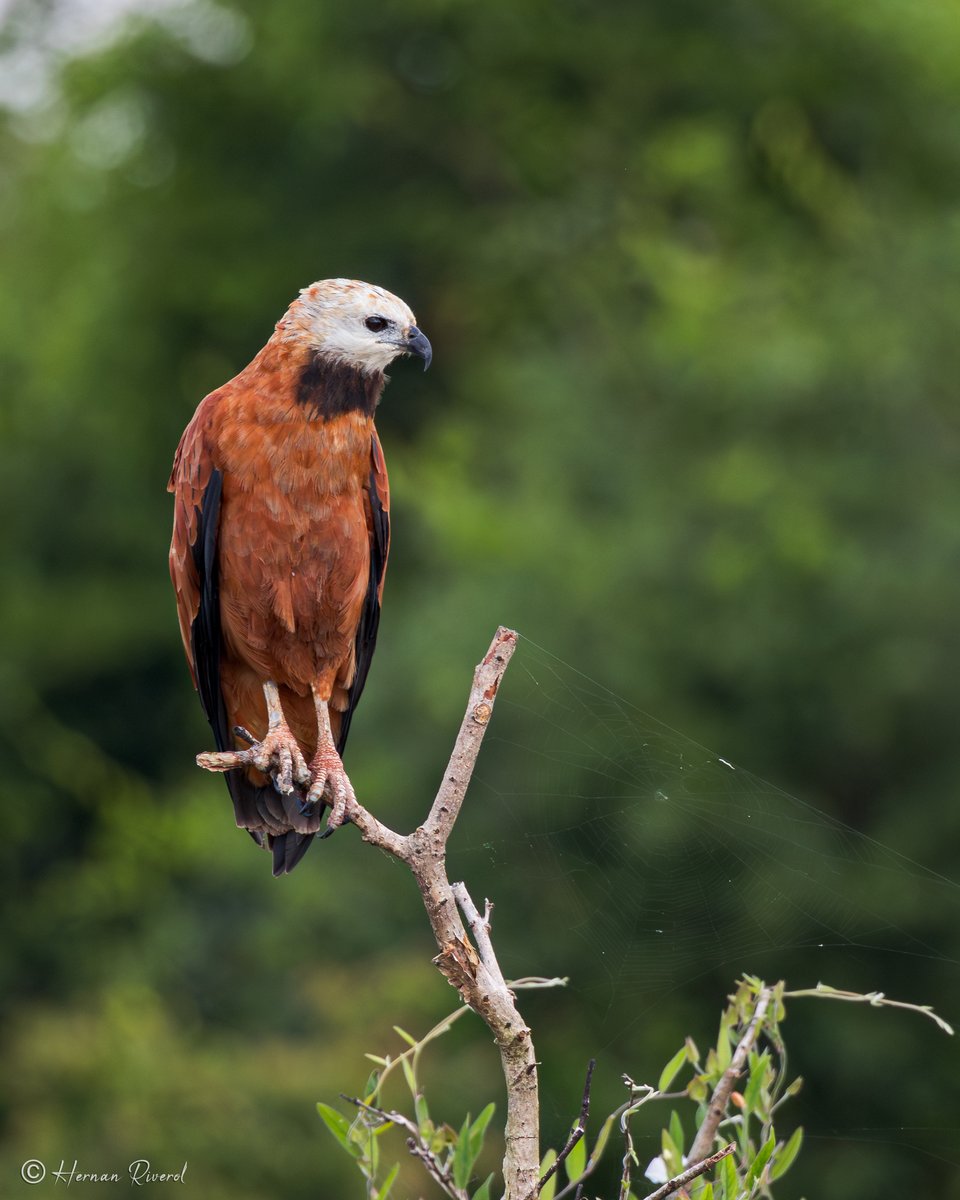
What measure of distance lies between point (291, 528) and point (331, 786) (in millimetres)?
650

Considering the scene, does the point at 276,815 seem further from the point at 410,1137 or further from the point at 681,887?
the point at 681,887

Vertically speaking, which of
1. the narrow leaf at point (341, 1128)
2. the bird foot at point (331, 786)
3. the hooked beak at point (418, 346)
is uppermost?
the hooked beak at point (418, 346)

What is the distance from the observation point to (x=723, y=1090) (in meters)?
2.73

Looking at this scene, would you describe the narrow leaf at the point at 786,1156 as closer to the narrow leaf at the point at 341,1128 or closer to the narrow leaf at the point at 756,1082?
the narrow leaf at the point at 756,1082

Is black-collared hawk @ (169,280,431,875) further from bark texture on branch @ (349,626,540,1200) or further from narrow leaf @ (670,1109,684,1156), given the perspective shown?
narrow leaf @ (670,1109,684,1156)

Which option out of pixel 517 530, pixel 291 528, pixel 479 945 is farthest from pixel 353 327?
pixel 517 530

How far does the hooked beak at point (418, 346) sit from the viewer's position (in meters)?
4.03

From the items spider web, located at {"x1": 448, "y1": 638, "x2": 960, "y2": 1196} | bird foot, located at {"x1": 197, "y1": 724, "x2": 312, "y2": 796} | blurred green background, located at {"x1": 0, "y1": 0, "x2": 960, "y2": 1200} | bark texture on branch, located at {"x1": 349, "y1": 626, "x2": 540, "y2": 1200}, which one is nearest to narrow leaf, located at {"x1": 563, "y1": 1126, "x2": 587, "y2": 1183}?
bark texture on branch, located at {"x1": 349, "y1": 626, "x2": 540, "y2": 1200}

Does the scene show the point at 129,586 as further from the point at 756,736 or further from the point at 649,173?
the point at 756,736

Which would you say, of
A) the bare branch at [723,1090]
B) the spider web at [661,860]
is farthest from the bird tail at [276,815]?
the bare branch at [723,1090]

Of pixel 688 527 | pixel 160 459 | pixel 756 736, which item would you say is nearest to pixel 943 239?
pixel 688 527

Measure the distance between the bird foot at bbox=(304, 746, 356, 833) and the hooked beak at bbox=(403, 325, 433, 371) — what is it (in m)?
1.04

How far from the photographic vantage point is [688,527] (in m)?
11.3

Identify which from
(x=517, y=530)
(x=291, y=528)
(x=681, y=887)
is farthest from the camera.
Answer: (x=517, y=530)
